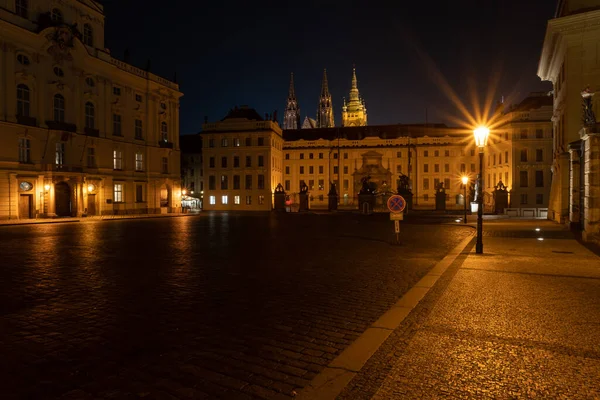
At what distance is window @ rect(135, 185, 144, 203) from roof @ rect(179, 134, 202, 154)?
39264 mm

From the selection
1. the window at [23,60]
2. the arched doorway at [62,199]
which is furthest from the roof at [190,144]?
the window at [23,60]

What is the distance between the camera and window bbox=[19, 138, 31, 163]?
37.5 metres

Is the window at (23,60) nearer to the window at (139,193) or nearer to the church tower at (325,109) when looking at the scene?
the window at (139,193)

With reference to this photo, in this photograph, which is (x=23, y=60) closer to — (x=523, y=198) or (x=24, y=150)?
(x=24, y=150)

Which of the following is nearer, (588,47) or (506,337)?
(506,337)

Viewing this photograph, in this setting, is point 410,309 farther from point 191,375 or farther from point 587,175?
point 587,175

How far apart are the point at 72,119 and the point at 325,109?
124m

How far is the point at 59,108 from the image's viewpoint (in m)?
41.1

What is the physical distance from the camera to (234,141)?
249ft

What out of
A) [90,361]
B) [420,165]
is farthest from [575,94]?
[420,165]

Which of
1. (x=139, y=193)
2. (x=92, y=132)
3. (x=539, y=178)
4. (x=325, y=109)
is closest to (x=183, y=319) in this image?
(x=92, y=132)

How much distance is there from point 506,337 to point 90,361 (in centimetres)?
514

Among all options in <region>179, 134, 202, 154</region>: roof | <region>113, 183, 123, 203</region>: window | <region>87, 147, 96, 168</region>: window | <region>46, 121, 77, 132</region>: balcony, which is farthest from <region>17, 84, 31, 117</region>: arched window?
<region>179, 134, 202, 154</region>: roof

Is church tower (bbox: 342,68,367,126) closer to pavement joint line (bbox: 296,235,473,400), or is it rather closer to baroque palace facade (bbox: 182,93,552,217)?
baroque palace facade (bbox: 182,93,552,217)
